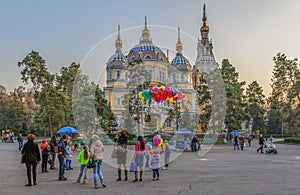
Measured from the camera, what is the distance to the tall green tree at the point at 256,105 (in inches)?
3073

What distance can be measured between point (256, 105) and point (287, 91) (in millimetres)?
23395

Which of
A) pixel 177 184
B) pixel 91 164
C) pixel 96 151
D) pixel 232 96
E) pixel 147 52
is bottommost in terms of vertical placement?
pixel 177 184

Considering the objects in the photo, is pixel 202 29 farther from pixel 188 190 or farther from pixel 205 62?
pixel 188 190

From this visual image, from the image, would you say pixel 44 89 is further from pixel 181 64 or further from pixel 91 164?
pixel 91 164

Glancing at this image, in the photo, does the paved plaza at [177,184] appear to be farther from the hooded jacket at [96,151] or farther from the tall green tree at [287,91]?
the tall green tree at [287,91]

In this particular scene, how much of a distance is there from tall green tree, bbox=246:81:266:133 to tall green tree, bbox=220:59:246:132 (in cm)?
2235

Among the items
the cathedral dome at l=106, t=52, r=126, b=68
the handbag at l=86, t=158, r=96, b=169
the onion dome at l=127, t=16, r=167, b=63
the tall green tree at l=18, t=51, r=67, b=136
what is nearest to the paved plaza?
the handbag at l=86, t=158, r=96, b=169

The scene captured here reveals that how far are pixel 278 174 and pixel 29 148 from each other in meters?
10.1

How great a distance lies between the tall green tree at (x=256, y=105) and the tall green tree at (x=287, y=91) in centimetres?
1454

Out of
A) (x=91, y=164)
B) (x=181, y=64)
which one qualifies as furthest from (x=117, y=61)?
(x=91, y=164)

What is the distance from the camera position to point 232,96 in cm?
5053

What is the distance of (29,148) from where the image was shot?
10906 millimetres

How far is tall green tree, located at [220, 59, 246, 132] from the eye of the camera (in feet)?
162

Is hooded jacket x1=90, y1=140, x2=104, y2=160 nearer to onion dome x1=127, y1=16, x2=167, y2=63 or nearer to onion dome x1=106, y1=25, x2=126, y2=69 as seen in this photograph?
onion dome x1=106, y1=25, x2=126, y2=69
